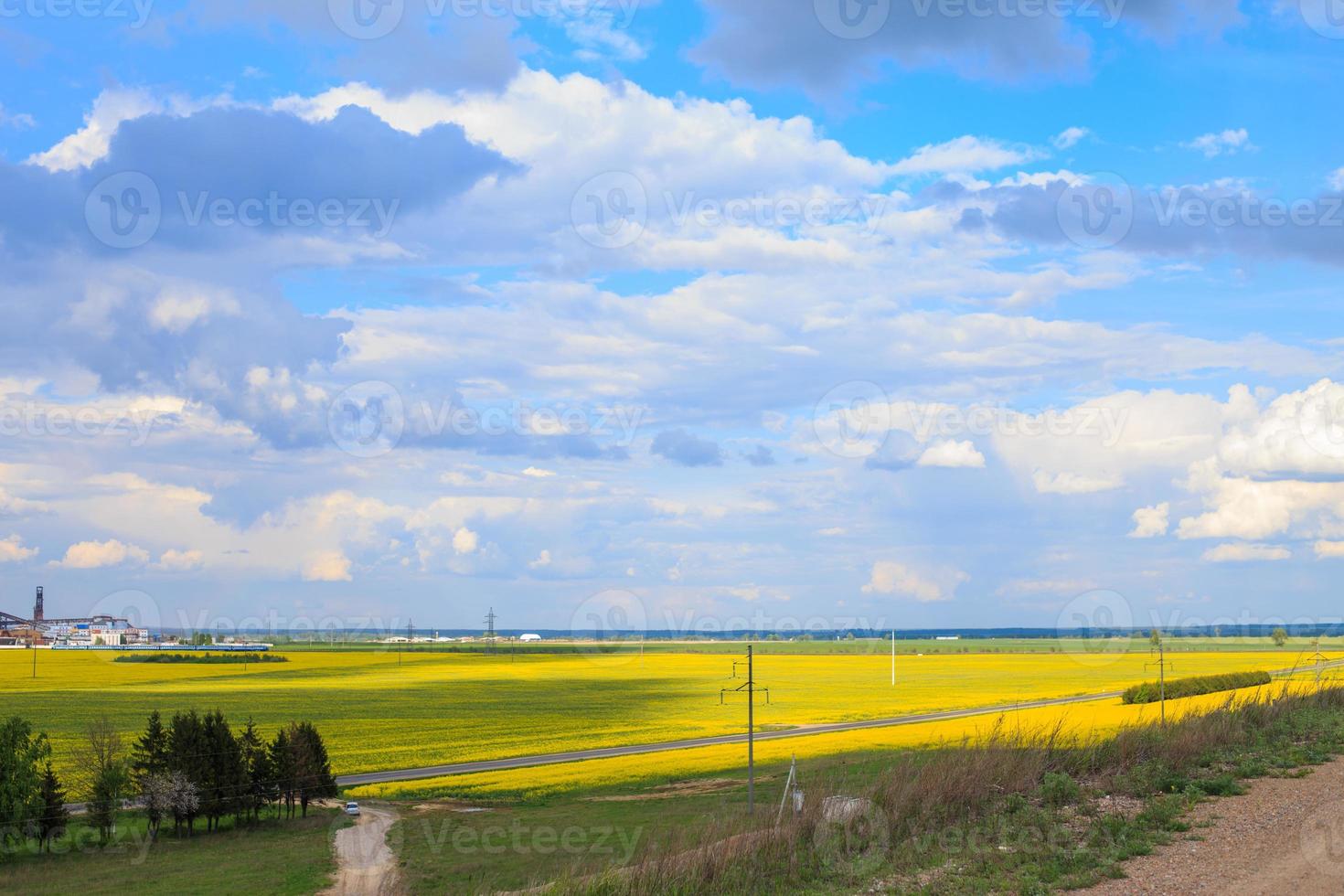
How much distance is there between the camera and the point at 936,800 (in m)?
21.1

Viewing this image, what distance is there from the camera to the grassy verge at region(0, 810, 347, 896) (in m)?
35.7

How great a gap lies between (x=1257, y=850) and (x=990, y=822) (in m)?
4.93

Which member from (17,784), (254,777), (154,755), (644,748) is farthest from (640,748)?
(17,784)

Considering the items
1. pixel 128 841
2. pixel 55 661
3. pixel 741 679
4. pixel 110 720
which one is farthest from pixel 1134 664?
pixel 55 661

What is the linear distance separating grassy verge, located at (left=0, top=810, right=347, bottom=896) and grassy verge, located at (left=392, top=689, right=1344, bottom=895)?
756cm

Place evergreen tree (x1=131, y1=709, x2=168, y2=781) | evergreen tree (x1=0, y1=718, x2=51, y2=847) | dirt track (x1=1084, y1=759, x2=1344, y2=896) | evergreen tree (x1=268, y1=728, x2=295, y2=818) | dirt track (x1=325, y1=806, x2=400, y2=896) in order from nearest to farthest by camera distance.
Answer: dirt track (x1=1084, y1=759, x2=1344, y2=896) → dirt track (x1=325, y1=806, x2=400, y2=896) → evergreen tree (x1=0, y1=718, x2=51, y2=847) → evergreen tree (x1=131, y1=709, x2=168, y2=781) → evergreen tree (x1=268, y1=728, x2=295, y2=818)

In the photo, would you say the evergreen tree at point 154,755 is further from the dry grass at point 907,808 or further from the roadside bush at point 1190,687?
the roadside bush at point 1190,687

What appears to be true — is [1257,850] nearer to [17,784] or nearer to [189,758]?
[189,758]

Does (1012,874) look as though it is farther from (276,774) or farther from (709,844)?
(276,774)

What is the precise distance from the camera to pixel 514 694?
128 m
